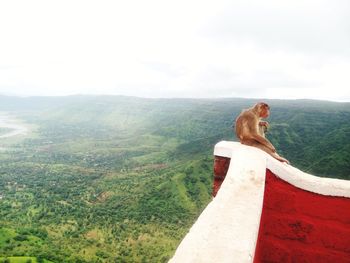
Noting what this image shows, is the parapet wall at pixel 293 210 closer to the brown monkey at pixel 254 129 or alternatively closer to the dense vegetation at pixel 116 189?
the brown monkey at pixel 254 129

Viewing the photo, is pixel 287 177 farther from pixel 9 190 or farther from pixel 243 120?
pixel 9 190

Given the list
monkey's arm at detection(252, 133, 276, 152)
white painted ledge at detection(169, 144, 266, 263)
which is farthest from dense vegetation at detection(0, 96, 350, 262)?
white painted ledge at detection(169, 144, 266, 263)

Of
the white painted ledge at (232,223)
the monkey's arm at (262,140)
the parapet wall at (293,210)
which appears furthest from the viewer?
the monkey's arm at (262,140)

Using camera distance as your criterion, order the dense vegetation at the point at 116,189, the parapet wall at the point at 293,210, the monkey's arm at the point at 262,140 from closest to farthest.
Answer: the parapet wall at the point at 293,210, the monkey's arm at the point at 262,140, the dense vegetation at the point at 116,189

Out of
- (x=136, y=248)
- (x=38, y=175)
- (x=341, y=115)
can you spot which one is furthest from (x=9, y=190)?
(x=341, y=115)

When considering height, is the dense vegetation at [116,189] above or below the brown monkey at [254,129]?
below

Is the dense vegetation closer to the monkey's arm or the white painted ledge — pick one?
the monkey's arm

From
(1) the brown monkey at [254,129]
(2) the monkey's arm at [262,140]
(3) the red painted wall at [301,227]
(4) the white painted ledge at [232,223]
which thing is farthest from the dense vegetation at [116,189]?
(4) the white painted ledge at [232,223]
